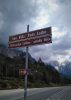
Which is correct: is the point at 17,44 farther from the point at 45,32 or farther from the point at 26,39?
the point at 45,32

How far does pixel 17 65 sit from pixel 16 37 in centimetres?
15131

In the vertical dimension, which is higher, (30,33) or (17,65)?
(17,65)

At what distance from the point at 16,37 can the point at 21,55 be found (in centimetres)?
17432

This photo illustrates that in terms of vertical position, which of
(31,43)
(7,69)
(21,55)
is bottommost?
(31,43)

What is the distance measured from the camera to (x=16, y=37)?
16.2 m

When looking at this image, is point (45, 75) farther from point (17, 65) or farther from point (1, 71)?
point (1, 71)

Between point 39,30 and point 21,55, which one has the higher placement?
point 21,55

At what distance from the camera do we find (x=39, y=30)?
15.6 meters

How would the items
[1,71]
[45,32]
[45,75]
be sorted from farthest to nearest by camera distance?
[45,75] → [1,71] → [45,32]

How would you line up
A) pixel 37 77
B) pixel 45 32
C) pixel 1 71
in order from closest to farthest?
pixel 45 32, pixel 1 71, pixel 37 77

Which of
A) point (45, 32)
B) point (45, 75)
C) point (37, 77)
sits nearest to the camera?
point (45, 32)

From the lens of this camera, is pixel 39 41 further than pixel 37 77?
No

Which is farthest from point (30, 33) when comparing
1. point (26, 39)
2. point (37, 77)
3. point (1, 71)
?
point (37, 77)

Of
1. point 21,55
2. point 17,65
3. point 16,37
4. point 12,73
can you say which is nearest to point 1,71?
point 12,73
